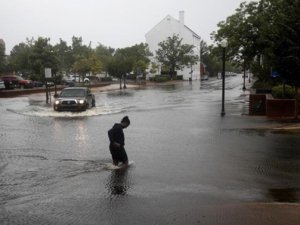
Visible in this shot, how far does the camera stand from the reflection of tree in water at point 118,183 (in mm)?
9380

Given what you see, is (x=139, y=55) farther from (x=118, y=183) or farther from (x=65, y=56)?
(x=118, y=183)

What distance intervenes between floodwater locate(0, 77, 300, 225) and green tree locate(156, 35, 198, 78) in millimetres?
71713

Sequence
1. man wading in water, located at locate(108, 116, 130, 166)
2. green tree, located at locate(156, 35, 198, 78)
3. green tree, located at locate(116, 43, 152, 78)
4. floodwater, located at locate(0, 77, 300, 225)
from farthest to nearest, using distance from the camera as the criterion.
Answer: green tree, located at locate(156, 35, 198, 78) → green tree, located at locate(116, 43, 152, 78) → man wading in water, located at locate(108, 116, 130, 166) → floodwater, located at locate(0, 77, 300, 225)

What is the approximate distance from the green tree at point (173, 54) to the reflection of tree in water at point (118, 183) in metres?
80.6

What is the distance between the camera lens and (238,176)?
Result: 10734 millimetres

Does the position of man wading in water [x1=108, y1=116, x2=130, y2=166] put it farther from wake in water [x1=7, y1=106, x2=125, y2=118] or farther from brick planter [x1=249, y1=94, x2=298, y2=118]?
wake in water [x1=7, y1=106, x2=125, y2=118]

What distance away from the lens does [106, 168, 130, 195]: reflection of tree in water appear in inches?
369

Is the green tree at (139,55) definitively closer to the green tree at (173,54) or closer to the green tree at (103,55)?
the green tree at (173,54)

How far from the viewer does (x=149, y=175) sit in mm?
10781

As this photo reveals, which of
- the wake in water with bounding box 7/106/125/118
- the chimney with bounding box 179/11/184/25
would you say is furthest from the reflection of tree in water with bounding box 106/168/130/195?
the chimney with bounding box 179/11/184/25

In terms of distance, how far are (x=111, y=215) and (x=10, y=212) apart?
1758mm

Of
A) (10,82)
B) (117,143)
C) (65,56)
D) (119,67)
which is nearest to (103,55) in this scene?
(65,56)

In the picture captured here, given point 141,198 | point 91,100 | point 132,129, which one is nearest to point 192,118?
point 132,129

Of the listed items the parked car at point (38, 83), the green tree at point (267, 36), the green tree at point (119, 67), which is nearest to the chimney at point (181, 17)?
the green tree at point (119, 67)
